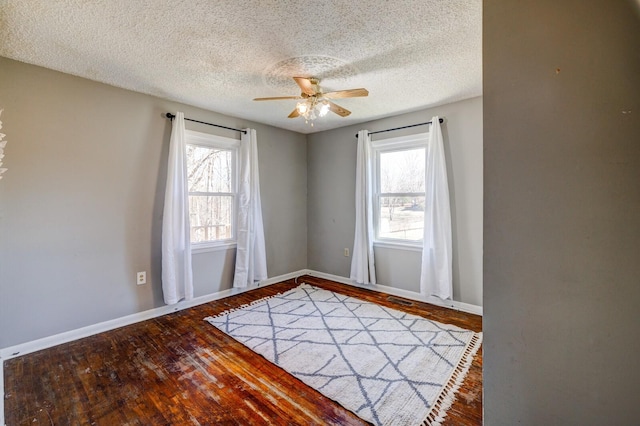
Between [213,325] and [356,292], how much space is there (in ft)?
6.23

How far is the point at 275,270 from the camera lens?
433 centimetres

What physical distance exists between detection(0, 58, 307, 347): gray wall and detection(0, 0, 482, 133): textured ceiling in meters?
0.26

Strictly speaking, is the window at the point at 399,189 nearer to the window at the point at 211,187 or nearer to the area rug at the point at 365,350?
the area rug at the point at 365,350

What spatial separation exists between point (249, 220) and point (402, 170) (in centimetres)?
221

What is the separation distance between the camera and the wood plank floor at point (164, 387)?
5.29 feet

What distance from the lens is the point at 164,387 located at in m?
1.87

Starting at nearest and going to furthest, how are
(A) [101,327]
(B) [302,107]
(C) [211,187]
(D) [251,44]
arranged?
(D) [251,44]
(B) [302,107]
(A) [101,327]
(C) [211,187]

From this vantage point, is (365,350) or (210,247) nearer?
(365,350)

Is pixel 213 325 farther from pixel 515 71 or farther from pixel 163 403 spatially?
pixel 515 71

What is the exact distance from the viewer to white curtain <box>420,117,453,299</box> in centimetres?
321

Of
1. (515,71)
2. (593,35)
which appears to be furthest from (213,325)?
(593,35)

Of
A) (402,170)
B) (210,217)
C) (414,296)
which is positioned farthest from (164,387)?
(402,170)

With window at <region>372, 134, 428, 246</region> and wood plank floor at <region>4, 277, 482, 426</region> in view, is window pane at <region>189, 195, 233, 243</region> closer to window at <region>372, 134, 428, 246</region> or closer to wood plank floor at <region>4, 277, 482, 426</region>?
wood plank floor at <region>4, 277, 482, 426</region>

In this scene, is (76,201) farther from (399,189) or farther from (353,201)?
(399,189)
